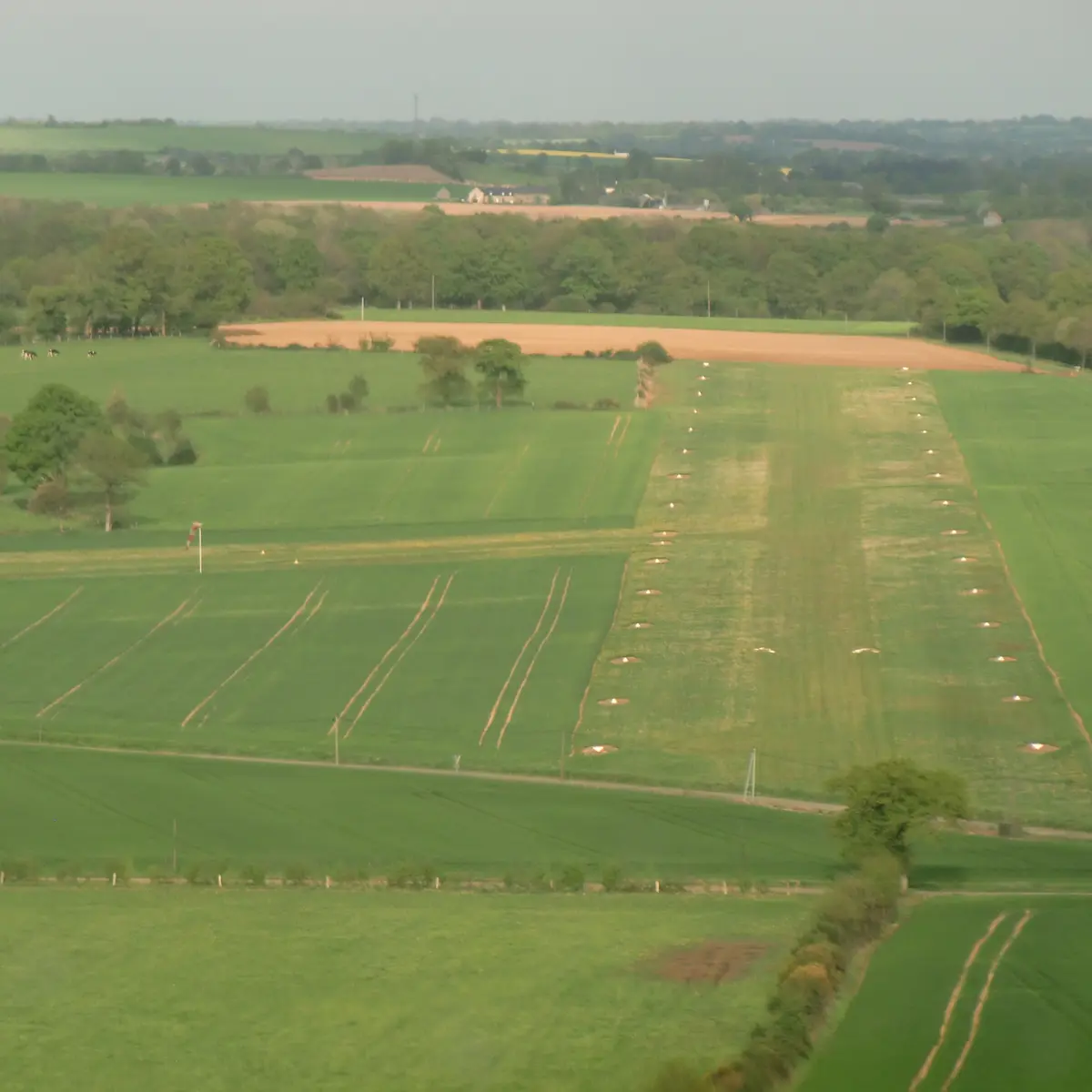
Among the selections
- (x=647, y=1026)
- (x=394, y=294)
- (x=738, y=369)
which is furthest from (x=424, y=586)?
(x=394, y=294)

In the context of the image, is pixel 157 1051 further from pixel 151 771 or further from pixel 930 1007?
pixel 151 771

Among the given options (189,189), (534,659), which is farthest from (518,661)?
(189,189)

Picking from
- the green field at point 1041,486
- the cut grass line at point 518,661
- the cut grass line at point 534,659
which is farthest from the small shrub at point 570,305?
the cut grass line at point 534,659

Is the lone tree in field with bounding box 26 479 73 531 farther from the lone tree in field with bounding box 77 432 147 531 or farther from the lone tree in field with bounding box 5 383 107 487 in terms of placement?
the lone tree in field with bounding box 5 383 107 487

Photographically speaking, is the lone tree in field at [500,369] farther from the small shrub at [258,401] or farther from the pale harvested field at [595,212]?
the pale harvested field at [595,212]

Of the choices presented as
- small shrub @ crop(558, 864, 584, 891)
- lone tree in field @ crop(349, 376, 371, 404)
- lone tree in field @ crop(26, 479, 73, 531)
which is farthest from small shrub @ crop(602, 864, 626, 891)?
lone tree in field @ crop(349, 376, 371, 404)

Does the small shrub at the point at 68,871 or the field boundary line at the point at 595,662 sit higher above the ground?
the field boundary line at the point at 595,662
